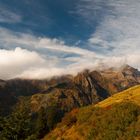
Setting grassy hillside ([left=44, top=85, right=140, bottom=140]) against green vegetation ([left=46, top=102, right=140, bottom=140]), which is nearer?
green vegetation ([left=46, top=102, right=140, bottom=140])

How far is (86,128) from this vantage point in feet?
366

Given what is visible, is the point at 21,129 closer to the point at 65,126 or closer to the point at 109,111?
the point at 109,111

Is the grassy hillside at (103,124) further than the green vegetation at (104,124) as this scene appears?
Yes

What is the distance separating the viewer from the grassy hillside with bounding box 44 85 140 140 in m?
94.5

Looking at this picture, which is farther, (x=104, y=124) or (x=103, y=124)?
(x=103, y=124)

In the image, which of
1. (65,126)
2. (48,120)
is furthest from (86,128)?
(48,120)


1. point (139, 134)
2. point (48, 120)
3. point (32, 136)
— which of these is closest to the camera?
point (32, 136)

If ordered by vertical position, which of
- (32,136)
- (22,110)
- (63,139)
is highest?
(22,110)

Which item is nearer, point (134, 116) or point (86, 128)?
point (134, 116)

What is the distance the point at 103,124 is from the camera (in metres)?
106

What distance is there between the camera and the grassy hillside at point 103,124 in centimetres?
9450

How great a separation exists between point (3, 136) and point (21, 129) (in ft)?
8.82

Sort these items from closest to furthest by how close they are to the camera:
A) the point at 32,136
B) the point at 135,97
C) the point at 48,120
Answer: the point at 32,136 < the point at 135,97 < the point at 48,120

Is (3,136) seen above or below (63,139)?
above
